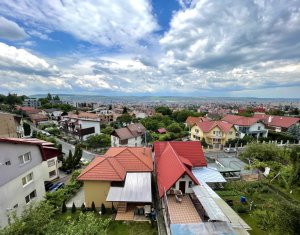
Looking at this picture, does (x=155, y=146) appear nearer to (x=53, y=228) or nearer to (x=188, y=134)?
(x=53, y=228)

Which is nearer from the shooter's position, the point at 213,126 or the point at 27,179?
the point at 27,179

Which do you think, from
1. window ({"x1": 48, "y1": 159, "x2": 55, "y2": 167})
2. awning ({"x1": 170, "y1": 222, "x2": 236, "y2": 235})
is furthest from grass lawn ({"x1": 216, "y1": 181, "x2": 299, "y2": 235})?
window ({"x1": 48, "y1": 159, "x2": 55, "y2": 167})

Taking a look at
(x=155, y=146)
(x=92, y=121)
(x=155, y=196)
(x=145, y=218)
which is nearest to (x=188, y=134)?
(x=92, y=121)

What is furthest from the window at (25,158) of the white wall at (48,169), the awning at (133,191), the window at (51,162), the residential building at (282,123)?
the residential building at (282,123)

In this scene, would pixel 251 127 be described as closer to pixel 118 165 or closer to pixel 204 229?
pixel 118 165

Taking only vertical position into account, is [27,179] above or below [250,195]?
above

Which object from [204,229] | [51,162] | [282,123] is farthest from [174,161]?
[282,123]

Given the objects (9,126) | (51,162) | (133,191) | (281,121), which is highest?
(9,126)
